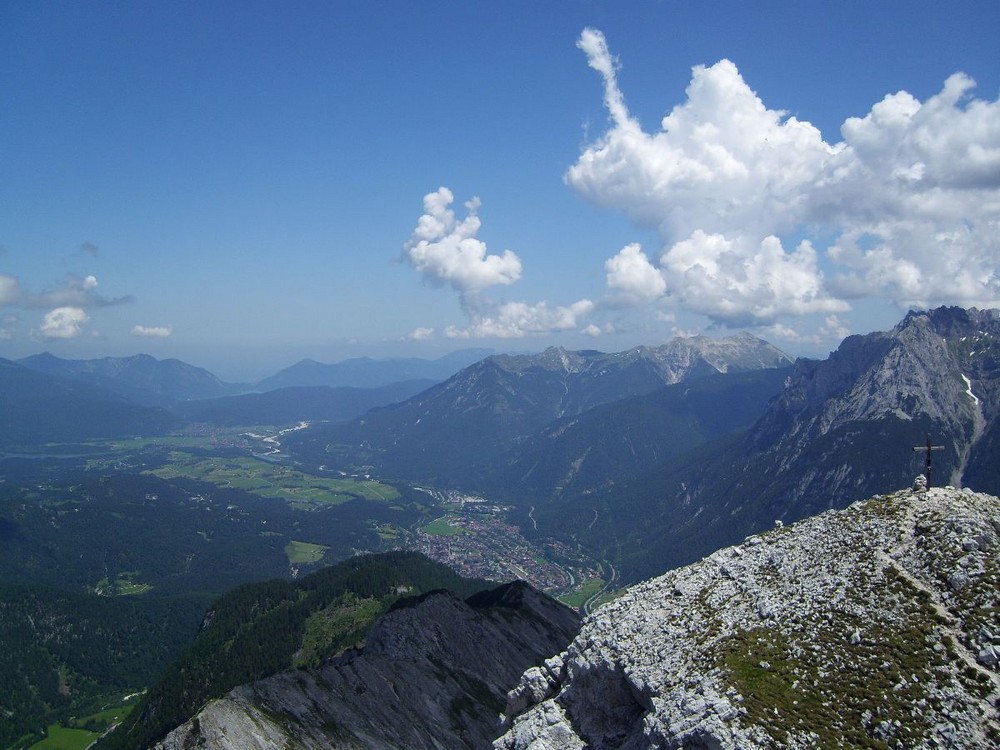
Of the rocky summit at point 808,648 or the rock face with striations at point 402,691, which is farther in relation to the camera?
the rock face with striations at point 402,691

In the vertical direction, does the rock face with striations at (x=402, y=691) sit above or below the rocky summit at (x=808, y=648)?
below

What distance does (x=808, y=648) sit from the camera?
37062 mm

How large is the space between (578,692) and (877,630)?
19.7m

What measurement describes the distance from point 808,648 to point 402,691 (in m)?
70.0

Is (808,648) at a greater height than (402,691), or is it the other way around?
(808,648)

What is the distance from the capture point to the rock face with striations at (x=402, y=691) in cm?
7194

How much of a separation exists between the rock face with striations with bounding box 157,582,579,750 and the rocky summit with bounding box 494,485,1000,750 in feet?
129

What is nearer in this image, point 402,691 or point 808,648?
point 808,648

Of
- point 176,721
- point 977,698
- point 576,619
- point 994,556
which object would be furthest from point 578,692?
point 576,619

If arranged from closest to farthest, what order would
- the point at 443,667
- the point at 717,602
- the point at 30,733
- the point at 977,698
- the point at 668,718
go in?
the point at 977,698, the point at 668,718, the point at 717,602, the point at 443,667, the point at 30,733

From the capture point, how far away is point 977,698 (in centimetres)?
3191

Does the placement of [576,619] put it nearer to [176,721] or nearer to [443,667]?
[443,667]

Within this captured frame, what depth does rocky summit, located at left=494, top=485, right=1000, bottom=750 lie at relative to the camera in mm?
32719

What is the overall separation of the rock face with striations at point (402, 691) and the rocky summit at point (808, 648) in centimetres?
Result: 3928
